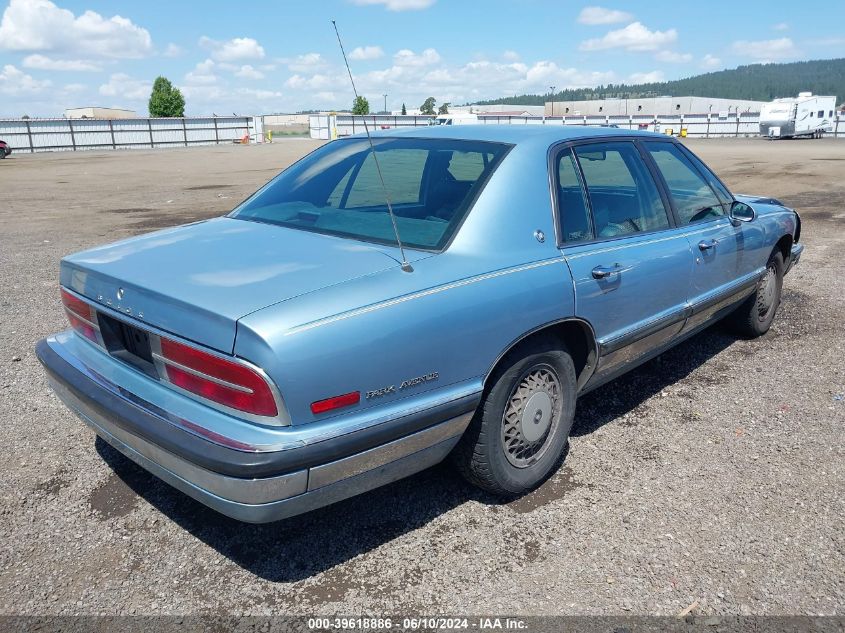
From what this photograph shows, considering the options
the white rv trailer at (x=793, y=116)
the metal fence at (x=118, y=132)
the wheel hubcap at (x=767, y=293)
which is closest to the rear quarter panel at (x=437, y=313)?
the wheel hubcap at (x=767, y=293)

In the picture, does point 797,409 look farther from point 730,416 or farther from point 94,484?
point 94,484

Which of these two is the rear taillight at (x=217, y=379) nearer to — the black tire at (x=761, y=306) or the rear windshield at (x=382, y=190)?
the rear windshield at (x=382, y=190)

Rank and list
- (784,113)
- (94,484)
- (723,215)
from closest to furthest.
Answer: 1. (94,484)
2. (723,215)
3. (784,113)

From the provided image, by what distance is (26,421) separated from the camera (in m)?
3.84

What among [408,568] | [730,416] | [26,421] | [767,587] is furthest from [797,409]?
[26,421]

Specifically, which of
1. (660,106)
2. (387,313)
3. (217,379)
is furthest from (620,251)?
(660,106)

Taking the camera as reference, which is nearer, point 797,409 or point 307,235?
point 307,235

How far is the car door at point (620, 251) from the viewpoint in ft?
10.3

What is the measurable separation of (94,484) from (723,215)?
4.01 metres

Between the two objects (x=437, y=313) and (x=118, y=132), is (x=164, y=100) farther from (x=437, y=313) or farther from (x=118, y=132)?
(x=437, y=313)

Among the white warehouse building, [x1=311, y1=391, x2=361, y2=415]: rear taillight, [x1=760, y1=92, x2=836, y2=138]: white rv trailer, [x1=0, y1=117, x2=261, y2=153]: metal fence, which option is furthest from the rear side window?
the white warehouse building

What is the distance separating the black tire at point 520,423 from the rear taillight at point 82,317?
1.62m

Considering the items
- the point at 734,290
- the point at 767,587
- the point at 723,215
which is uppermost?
the point at 723,215

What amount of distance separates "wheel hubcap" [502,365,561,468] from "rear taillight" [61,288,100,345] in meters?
1.79
